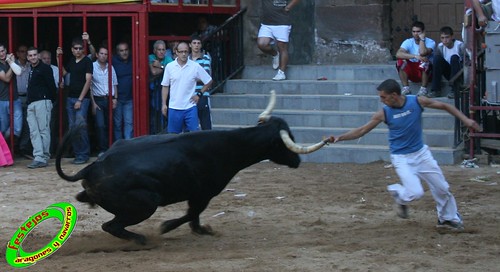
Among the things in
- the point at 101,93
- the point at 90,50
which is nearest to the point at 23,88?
the point at 90,50

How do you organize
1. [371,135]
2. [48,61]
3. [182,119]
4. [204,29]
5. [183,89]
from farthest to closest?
[204,29] < [48,61] < [371,135] < [182,119] < [183,89]

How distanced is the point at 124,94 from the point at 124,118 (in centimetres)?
39

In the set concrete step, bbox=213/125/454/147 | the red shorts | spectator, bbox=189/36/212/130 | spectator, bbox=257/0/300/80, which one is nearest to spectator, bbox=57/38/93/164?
spectator, bbox=189/36/212/130

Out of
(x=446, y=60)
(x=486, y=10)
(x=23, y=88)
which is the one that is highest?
(x=486, y=10)

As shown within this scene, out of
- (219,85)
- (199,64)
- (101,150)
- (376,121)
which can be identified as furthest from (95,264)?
(219,85)

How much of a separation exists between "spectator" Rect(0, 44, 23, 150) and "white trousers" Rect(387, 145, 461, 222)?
7.97 meters

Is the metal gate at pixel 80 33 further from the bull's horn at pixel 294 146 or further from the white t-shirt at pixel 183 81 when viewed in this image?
the bull's horn at pixel 294 146

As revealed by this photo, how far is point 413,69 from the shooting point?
14.7 metres

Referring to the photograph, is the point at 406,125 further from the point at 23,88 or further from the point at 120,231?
the point at 23,88

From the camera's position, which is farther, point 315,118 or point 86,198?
point 315,118

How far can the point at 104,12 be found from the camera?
15531 millimetres

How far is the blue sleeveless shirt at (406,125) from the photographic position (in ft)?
30.0

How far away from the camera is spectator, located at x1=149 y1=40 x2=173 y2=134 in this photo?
15.7 metres

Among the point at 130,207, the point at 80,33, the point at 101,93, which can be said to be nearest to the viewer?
the point at 130,207
